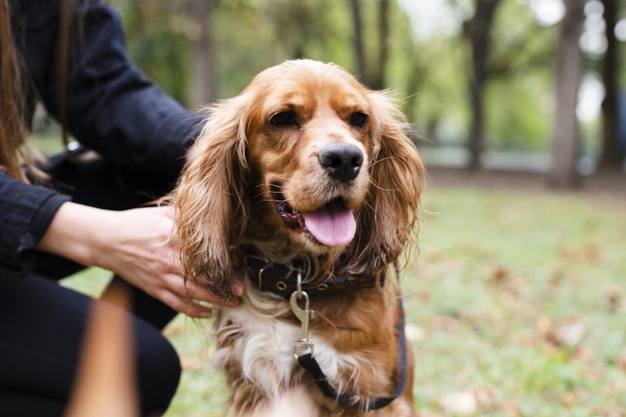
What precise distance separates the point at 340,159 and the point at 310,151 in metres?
0.10

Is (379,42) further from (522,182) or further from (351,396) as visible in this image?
(351,396)

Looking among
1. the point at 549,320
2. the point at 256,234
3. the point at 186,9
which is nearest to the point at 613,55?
the point at 186,9

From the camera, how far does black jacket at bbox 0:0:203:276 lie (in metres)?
2.41

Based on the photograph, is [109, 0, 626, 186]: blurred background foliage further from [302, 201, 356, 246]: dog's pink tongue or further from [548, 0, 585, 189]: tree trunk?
[302, 201, 356, 246]: dog's pink tongue

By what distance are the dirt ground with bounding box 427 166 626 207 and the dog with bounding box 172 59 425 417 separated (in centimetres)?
927

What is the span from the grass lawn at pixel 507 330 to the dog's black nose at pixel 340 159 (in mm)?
459

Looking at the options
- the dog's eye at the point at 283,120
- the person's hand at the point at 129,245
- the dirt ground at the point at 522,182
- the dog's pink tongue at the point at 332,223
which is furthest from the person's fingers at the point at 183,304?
the dirt ground at the point at 522,182

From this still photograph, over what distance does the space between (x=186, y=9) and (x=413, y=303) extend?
38.4ft

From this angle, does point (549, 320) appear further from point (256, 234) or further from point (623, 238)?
point (623, 238)

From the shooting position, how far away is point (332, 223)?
6.08 ft

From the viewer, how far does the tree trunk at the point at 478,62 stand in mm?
17047

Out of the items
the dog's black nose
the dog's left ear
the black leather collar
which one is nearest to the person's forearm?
the black leather collar

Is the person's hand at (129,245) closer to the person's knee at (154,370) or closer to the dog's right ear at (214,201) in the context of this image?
the dog's right ear at (214,201)

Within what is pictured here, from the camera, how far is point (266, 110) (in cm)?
194
